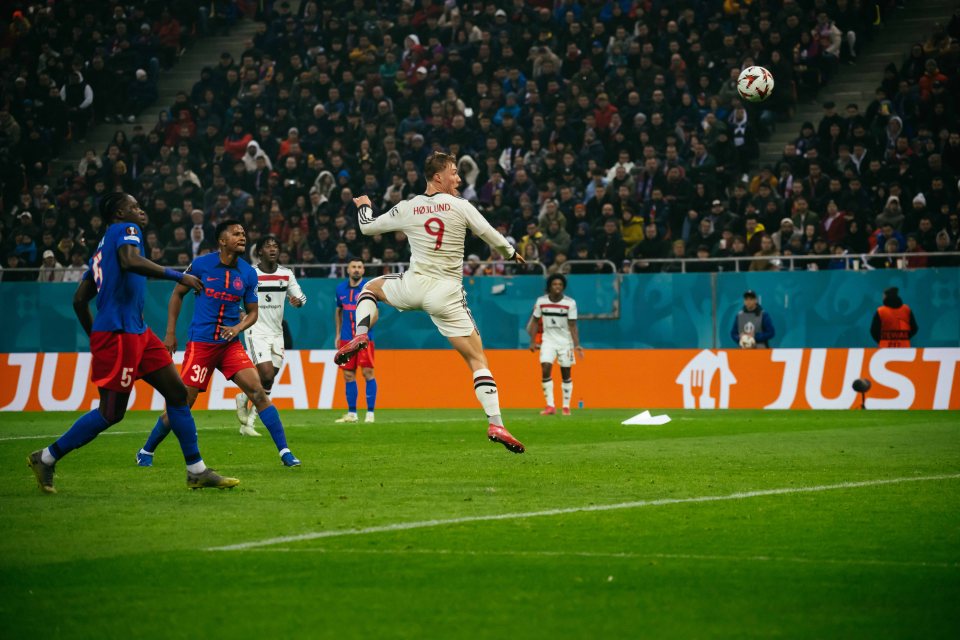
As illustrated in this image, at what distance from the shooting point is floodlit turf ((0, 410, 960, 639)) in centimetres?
612

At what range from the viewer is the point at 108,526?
29.0 feet

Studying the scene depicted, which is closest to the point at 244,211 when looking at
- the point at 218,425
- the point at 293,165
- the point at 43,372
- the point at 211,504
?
the point at 293,165

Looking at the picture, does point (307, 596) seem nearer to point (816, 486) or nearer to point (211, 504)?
point (211, 504)

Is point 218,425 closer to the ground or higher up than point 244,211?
closer to the ground

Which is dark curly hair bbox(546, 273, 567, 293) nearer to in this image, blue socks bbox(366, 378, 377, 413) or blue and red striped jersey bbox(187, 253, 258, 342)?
blue socks bbox(366, 378, 377, 413)

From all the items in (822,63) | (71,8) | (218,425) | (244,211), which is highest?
(71,8)

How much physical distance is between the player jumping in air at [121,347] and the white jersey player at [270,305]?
7.67 m

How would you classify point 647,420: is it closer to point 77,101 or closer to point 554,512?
point 554,512

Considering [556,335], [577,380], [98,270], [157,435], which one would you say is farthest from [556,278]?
[98,270]

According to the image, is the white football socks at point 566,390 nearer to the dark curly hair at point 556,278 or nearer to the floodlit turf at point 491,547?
the dark curly hair at point 556,278

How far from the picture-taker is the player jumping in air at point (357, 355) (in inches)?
819

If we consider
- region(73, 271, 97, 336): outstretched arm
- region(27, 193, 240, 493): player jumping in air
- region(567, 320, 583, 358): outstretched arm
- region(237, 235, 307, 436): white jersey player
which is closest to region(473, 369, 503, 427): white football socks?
region(27, 193, 240, 493): player jumping in air

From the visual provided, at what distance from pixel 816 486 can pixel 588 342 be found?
14777mm

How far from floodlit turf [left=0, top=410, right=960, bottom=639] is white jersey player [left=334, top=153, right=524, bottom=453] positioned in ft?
3.50
